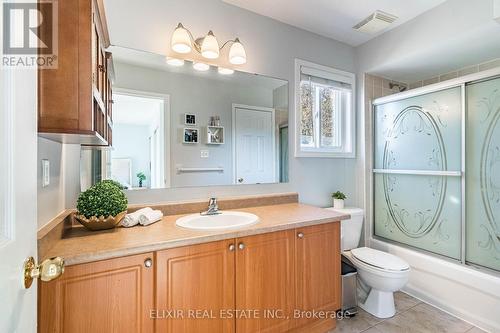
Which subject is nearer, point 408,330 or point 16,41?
point 16,41

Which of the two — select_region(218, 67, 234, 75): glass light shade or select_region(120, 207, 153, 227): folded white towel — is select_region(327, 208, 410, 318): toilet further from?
select_region(218, 67, 234, 75): glass light shade

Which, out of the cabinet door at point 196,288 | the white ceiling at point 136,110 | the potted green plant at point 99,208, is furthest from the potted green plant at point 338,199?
the potted green plant at point 99,208

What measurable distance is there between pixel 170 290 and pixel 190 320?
0.67 feet

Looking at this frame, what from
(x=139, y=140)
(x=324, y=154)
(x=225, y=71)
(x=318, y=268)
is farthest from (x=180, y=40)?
(x=318, y=268)

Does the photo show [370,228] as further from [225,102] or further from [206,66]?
[206,66]

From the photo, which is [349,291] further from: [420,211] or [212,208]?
[212,208]

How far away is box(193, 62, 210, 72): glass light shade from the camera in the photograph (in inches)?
73.6

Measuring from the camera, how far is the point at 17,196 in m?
0.54

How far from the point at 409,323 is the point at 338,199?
3.54 feet

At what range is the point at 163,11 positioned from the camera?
1.77 meters

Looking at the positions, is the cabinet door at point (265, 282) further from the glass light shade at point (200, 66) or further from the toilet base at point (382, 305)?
the glass light shade at point (200, 66)

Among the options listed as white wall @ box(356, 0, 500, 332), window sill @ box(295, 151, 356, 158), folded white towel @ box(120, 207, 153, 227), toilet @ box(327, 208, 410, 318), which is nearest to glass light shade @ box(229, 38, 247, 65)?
window sill @ box(295, 151, 356, 158)

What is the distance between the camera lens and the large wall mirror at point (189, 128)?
1.65 m

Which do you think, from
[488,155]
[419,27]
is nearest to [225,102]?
[419,27]
